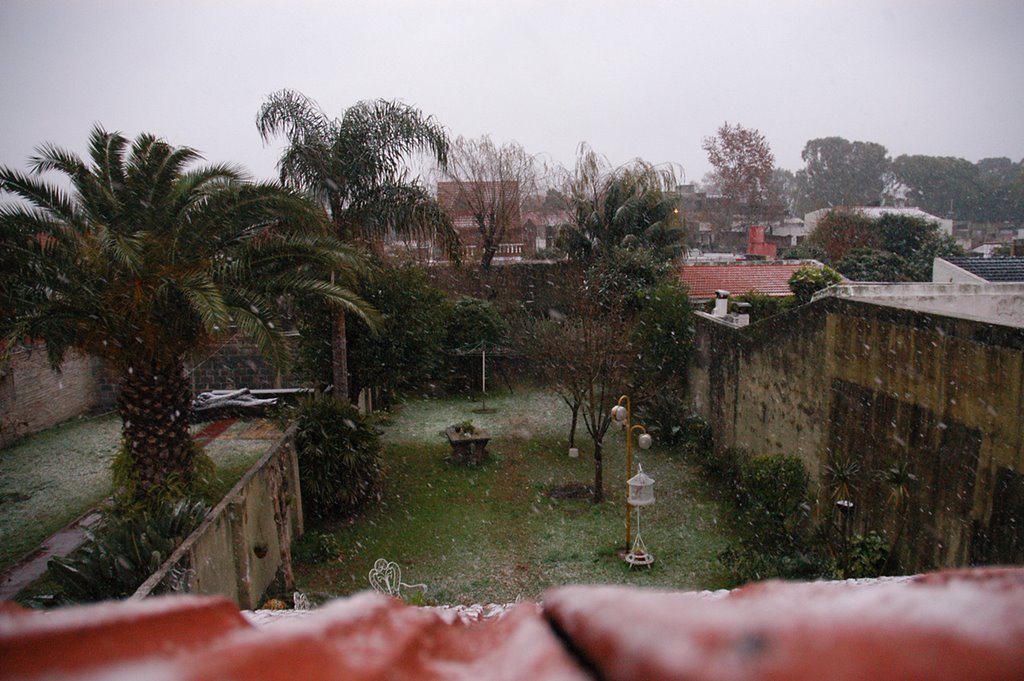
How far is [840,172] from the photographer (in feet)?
182

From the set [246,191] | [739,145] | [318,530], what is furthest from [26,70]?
[739,145]

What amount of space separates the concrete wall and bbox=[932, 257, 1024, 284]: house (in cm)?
1405

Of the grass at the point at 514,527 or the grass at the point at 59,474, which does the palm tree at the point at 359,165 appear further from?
the grass at the point at 514,527

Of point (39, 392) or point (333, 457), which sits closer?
point (333, 457)

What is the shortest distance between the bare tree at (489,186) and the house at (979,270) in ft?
48.5

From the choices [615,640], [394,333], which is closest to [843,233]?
[394,333]

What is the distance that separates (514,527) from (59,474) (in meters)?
8.53

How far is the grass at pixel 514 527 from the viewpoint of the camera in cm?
903

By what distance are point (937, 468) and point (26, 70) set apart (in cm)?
1580

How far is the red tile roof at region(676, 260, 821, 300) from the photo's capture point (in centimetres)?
2092

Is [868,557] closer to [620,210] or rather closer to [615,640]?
[615,640]

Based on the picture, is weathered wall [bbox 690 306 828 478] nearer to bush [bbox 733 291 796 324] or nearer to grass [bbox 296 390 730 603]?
grass [bbox 296 390 730 603]

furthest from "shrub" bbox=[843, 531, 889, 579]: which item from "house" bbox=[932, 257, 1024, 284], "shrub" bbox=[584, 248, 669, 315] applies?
"shrub" bbox=[584, 248, 669, 315]

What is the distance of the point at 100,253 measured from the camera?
23.9 ft
